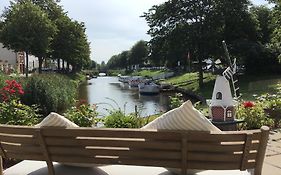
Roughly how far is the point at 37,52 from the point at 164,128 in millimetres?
42577

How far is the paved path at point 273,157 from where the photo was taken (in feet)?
18.4

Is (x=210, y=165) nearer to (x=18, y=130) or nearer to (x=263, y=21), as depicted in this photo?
(x=18, y=130)

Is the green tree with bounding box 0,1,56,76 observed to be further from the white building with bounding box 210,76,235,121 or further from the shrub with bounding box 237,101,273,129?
the shrub with bounding box 237,101,273,129

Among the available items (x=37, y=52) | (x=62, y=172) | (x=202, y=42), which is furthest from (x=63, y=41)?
(x=62, y=172)

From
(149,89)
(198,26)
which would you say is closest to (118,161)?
(198,26)

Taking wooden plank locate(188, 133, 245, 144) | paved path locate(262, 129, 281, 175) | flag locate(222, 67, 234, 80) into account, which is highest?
flag locate(222, 67, 234, 80)

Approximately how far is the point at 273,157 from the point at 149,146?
3.76 metres

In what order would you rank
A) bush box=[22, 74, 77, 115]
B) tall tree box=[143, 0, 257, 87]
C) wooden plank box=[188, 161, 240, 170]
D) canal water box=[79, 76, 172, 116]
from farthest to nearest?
tall tree box=[143, 0, 257, 87] < bush box=[22, 74, 77, 115] < canal water box=[79, 76, 172, 116] < wooden plank box=[188, 161, 240, 170]

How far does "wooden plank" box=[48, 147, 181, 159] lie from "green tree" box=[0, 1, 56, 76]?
39298mm

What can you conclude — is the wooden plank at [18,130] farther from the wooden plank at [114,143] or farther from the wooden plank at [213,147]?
the wooden plank at [213,147]

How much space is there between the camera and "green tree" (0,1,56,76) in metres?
41.5

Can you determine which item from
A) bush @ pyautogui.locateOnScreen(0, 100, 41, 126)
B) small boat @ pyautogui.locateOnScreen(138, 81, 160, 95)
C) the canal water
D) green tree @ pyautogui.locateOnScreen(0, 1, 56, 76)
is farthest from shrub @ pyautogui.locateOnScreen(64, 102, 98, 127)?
small boat @ pyautogui.locateOnScreen(138, 81, 160, 95)

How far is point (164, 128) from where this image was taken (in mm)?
3420

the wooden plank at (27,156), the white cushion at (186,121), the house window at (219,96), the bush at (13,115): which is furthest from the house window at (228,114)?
the wooden plank at (27,156)
